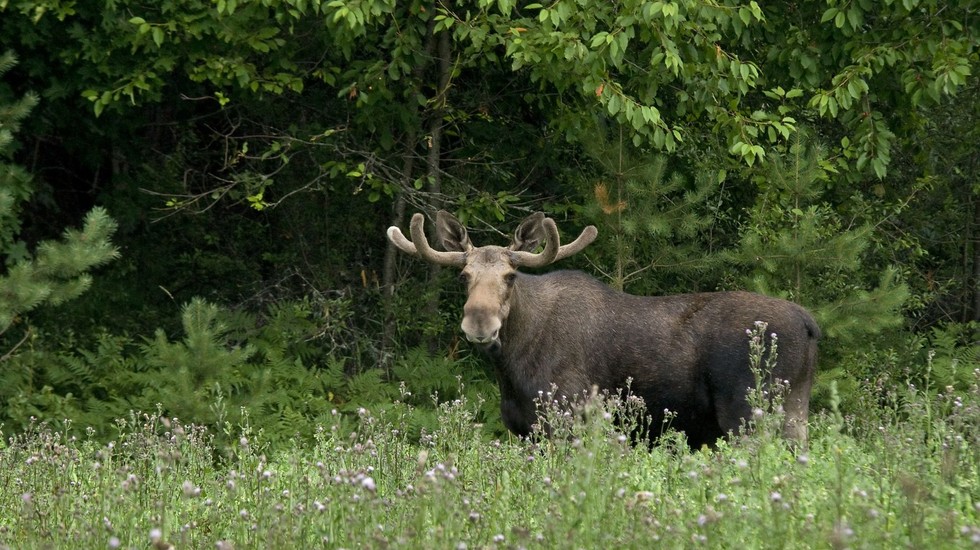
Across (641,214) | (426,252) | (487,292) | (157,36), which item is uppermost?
(157,36)

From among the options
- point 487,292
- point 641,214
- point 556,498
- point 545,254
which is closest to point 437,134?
point 641,214

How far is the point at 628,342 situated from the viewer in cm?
988

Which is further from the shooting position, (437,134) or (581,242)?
(437,134)

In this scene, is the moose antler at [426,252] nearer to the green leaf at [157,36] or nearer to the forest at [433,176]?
the forest at [433,176]

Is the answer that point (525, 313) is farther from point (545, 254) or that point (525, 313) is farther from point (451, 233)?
point (451, 233)

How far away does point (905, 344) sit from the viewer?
12914 millimetres

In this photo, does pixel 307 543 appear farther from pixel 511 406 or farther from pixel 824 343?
pixel 824 343

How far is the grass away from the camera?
15.3 ft

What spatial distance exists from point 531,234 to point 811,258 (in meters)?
2.90

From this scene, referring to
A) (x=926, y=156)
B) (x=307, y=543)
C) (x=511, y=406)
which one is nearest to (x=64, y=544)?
(x=307, y=543)

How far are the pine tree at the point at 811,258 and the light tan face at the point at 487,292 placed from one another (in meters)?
2.90

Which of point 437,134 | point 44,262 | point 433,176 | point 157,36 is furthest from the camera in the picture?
point 437,134

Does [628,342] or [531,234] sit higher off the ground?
[531,234]

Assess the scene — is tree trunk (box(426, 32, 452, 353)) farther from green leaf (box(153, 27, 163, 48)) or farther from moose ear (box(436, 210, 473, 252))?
green leaf (box(153, 27, 163, 48))
